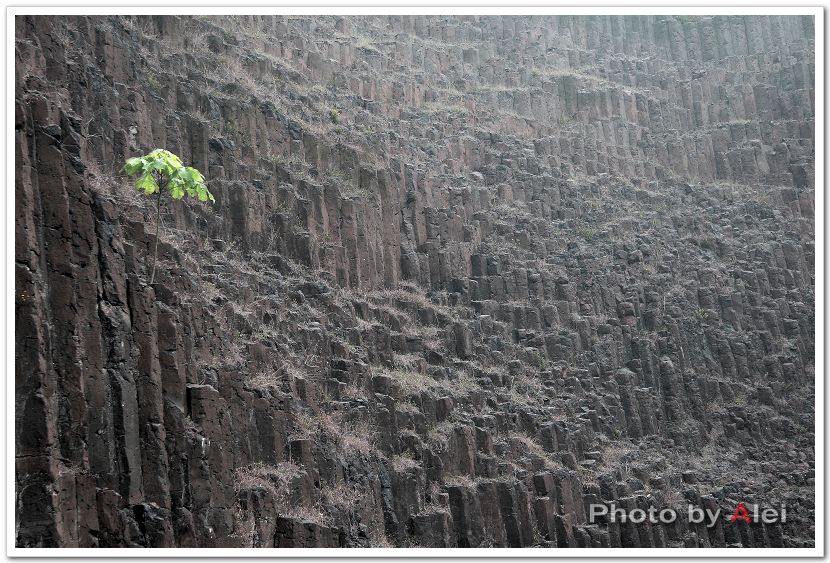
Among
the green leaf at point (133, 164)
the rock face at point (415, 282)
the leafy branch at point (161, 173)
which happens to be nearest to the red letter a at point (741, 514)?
the rock face at point (415, 282)

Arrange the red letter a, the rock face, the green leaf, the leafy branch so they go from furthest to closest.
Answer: the red letter a < the leafy branch < the green leaf < the rock face

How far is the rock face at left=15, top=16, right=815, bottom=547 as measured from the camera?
377 inches

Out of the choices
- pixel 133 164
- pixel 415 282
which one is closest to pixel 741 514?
pixel 415 282

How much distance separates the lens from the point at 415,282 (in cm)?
1797

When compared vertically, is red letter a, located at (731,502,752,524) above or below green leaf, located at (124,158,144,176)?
below

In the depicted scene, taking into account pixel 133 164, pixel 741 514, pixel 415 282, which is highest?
pixel 133 164

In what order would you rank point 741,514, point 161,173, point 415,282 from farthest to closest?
1. point 415,282
2. point 741,514
3. point 161,173

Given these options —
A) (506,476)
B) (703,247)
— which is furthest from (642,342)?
(506,476)

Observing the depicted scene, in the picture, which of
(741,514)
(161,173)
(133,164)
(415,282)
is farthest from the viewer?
(415,282)

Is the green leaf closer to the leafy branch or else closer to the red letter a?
the leafy branch

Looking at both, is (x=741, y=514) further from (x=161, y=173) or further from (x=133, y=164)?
(x=133, y=164)

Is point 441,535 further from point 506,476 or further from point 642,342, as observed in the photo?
point 642,342

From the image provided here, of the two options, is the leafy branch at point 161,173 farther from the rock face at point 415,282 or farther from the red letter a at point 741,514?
the red letter a at point 741,514

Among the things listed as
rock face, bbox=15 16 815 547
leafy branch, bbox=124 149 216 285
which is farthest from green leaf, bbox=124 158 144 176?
rock face, bbox=15 16 815 547
